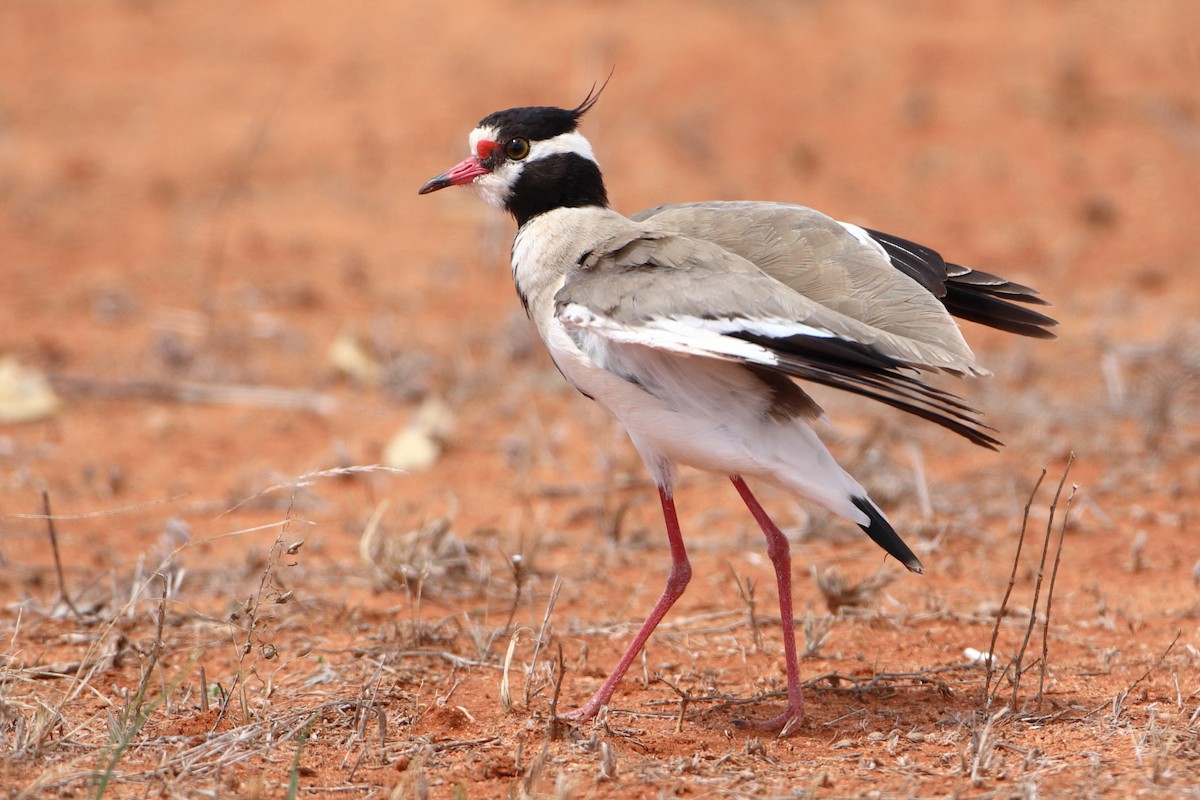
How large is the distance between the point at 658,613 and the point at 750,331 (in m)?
1.11

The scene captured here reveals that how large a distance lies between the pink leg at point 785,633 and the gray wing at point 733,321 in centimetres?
68

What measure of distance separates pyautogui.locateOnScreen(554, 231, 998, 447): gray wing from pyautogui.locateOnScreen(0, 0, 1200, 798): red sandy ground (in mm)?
1046

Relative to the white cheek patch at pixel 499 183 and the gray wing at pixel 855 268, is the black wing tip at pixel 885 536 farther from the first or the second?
the white cheek patch at pixel 499 183

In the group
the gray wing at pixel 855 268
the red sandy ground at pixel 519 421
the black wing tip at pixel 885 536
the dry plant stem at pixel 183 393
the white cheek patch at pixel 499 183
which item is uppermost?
the gray wing at pixel 855 268

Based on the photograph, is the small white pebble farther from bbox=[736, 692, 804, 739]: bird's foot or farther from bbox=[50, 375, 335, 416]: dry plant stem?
bbox=[50, 375, 335, 416]: dry plant stem

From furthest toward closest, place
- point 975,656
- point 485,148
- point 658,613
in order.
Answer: point 485,148 < point 975,656 < point 658,613

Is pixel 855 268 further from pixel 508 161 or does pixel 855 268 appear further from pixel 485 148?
pixel 485 148

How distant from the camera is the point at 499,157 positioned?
5.00 metres

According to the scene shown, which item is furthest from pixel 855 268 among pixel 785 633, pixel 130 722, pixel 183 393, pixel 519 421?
pixel 183 393

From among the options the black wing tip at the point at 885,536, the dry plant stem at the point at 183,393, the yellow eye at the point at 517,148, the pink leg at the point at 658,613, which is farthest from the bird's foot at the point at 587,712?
the dry plant stem at the point at 183,393

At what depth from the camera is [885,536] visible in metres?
4.15

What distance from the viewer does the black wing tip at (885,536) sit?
4109 mm

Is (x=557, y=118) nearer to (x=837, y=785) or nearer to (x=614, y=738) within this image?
(x=614, y=738)

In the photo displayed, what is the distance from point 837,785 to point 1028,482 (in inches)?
132
